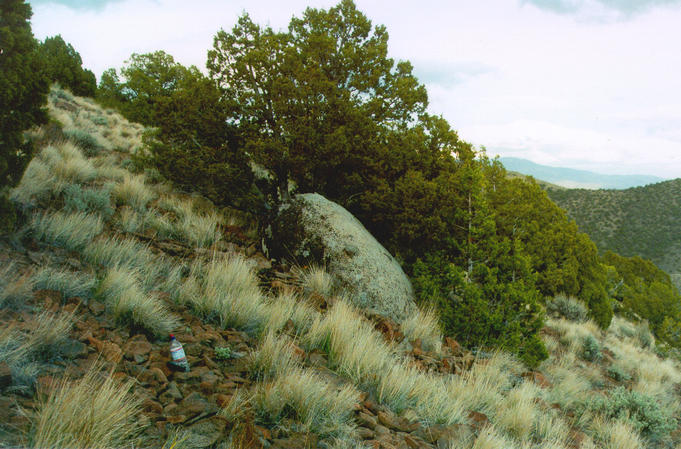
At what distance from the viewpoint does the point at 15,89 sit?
3.55 m

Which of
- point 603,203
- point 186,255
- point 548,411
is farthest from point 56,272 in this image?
point 603,203

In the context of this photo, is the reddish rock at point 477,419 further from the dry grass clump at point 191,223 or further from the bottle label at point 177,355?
the dry grass clump at point 191,223

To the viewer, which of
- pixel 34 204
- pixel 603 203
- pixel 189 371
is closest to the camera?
pixel 189 371

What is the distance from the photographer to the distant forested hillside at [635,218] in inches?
1809

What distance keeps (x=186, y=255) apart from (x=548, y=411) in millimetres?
5075

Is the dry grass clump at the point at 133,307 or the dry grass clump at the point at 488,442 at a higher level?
the dry grass clump at the point at 133,307

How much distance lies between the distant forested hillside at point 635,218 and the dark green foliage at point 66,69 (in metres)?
53.1

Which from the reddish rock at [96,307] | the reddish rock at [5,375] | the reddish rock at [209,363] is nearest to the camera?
the reddish rock at [5,375]

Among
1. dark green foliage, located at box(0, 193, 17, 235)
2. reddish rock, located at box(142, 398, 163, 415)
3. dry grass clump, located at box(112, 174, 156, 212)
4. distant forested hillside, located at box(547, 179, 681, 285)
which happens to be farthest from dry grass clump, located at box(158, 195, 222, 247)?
distant forested hillside, located at box(547, 179, 681, 285)

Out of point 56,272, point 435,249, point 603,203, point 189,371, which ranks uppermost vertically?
point 603,203

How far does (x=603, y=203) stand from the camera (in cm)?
5478

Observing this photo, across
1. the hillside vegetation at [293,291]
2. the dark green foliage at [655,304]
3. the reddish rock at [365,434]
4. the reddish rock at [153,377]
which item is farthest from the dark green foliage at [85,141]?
the dark green foliage at [655,304]

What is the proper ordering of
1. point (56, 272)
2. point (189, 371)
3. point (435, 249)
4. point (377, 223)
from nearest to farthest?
point (189, 371) → point (56, 272) → point (435, 249) → point (377, 223)

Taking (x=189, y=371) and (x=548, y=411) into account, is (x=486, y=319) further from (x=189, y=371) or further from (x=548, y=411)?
(x=189, y=371)
